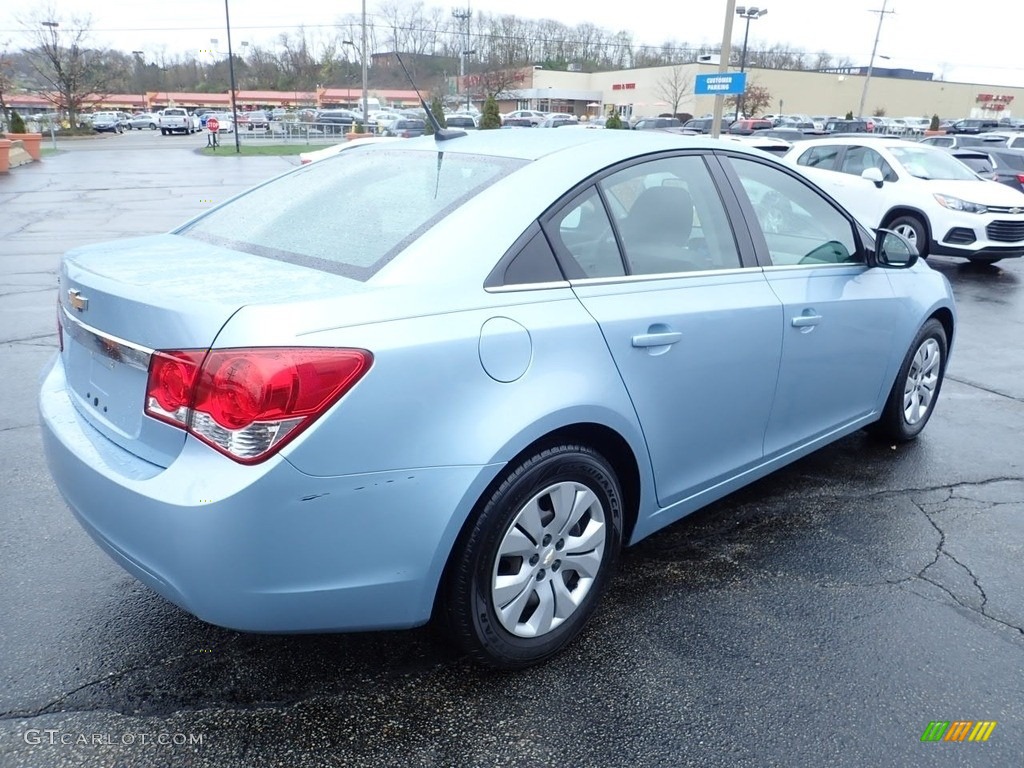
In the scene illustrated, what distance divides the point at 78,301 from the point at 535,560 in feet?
5.27

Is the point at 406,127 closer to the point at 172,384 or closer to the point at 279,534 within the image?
the point at 172,384

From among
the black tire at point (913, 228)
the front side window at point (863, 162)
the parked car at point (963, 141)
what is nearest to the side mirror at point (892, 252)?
the black tire at point (913, 228)

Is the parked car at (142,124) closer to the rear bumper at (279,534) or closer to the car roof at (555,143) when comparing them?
the car roof at (555,143)

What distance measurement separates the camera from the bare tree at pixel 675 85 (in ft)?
252

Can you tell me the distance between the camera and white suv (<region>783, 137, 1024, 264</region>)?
10797 millimetres

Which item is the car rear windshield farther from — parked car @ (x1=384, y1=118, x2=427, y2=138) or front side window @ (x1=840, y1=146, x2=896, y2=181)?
parked car @ (x1=384, y1=118, x2=427, y2=138)

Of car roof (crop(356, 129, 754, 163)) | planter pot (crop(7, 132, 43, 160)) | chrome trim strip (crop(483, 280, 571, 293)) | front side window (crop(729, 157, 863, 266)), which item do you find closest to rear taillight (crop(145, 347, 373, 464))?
chrome trim strip (crop(483, 280, 571, 293))

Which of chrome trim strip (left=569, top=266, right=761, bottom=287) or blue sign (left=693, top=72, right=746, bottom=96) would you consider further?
blue sign (left=693, top=72, right=746, bottom=96)

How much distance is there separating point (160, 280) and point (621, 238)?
1.52 meters

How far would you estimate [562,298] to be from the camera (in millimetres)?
2514

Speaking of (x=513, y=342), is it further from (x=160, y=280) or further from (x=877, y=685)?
(x=877, y=685)

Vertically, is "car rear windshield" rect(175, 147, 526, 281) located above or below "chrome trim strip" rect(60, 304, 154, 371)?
above

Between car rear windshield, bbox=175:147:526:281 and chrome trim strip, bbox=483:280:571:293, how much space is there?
0.30 m

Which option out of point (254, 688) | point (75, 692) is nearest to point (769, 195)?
point (254, 688)
